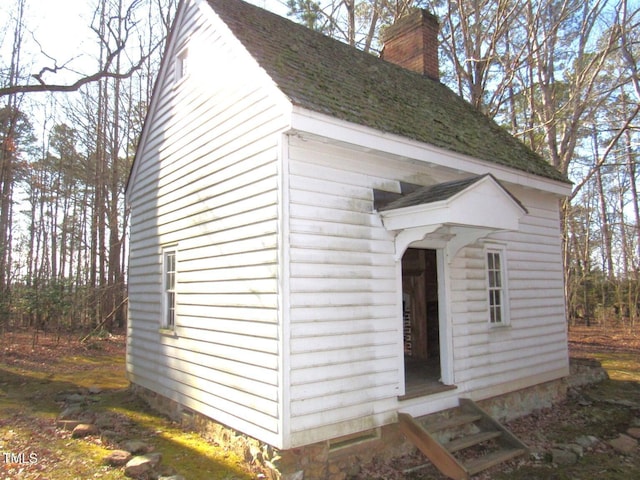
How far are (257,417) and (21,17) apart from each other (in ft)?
67.6

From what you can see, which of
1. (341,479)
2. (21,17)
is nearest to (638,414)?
(341,479)

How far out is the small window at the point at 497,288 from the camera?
7.94m

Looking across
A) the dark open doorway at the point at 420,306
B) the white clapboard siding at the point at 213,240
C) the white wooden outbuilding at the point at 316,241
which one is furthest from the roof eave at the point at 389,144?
the dark open doorway at the point at 420,306

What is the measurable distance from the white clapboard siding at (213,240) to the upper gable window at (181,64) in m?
0.20

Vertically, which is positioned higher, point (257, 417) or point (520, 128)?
point (520, 128)

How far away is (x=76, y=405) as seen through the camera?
8180 millimetres

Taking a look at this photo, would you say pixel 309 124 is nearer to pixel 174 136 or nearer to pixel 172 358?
pixel 174 136

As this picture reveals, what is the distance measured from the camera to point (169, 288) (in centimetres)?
805

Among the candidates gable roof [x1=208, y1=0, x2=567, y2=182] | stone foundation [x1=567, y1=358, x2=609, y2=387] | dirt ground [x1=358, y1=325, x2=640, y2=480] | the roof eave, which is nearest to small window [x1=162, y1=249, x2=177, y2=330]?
gable roof [x1=208, y1=0, x2=567, y2=182]

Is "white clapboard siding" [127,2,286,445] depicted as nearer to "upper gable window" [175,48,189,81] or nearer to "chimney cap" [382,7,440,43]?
"upper gable window" [175,48,189,81]

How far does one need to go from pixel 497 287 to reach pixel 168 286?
20.0 feet

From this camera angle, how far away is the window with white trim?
793 centimetres

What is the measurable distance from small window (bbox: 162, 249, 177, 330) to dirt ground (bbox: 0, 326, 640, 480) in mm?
1643

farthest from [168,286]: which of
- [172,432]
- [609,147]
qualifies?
[609,147]
